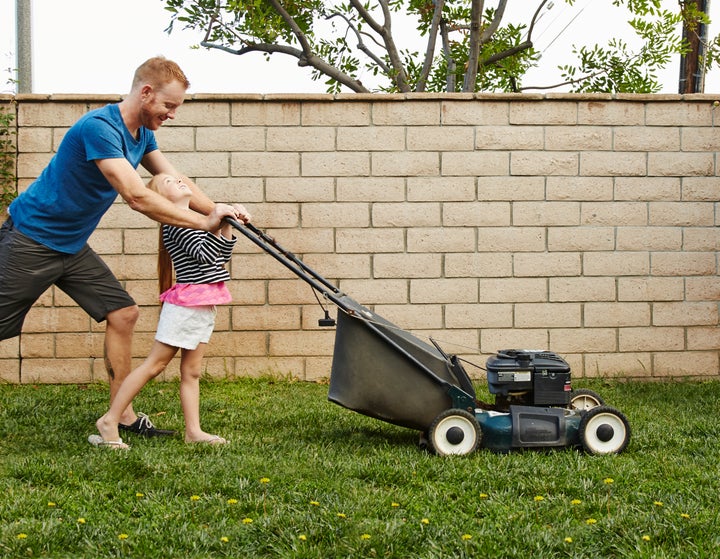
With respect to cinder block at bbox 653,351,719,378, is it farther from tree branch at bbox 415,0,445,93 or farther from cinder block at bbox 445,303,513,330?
tree branch at bbox 415,0,445,93

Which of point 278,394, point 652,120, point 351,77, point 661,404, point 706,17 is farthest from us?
point 351,77

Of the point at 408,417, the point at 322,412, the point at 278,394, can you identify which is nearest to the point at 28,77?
the point at 278,394

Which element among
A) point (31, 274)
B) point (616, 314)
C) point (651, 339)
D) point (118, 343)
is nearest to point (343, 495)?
point (118, 343)

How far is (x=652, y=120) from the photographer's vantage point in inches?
252

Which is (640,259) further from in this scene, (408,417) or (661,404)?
(408,417)

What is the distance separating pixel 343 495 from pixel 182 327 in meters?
1.32

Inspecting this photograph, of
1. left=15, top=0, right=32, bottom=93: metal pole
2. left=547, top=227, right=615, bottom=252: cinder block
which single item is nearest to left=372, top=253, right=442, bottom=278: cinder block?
left=547, top=227, right=615, bottom=252: cinder block

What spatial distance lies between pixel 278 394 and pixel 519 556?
331cm

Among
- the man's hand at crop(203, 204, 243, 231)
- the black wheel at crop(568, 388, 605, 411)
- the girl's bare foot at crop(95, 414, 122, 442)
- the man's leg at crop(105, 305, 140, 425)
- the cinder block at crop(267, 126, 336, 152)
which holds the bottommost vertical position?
the girl's bare foot at crop(95, 414, 122, 442)

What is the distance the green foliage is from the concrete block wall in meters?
0.06

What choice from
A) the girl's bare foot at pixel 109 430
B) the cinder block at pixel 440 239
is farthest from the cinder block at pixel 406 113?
the girl's bare foot at pixel 109 430

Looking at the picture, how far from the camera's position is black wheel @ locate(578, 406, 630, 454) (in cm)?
405

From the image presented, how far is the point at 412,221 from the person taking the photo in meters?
6.30

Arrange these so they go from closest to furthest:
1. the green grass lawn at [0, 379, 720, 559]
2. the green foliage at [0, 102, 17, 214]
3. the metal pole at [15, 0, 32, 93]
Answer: the green grass lawn at [0, 379, 720, 559], the green foliage at [0, 102, 17, 214], the metal pole at [15, 0, 32, 93]
